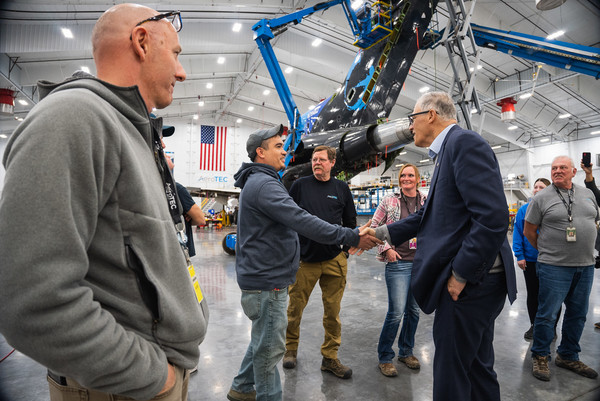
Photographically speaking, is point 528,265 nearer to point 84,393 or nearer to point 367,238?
point 367,238

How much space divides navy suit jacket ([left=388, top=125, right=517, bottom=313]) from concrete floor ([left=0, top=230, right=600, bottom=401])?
1.30 meters

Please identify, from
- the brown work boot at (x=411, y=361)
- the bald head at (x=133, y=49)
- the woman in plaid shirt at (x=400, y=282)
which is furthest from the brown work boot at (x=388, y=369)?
the bald head at (x=133, y=49)

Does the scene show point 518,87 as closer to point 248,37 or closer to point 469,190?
point 248,37

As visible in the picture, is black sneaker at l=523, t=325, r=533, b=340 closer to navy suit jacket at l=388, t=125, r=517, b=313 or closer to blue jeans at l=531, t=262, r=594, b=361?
blue jeans at l=531, t=262, r=594, b=361

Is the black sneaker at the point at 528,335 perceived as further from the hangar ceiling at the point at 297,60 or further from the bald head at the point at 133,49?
the bald head at the point at 133,49

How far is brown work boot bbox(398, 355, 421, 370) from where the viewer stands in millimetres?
2961

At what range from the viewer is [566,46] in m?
5.39

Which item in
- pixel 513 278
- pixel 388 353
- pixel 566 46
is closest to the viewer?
pixel 513 278

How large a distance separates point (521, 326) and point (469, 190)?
3.53m

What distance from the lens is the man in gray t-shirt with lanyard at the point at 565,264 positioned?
297 cm

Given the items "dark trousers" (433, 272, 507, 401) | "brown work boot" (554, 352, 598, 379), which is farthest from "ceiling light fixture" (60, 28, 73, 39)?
"brown work boot" (554, 352, 598, 379)

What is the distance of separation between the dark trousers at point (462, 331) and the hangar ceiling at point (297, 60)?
149 inches

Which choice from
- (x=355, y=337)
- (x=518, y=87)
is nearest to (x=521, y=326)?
(x=355, y=337)

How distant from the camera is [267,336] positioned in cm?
205
